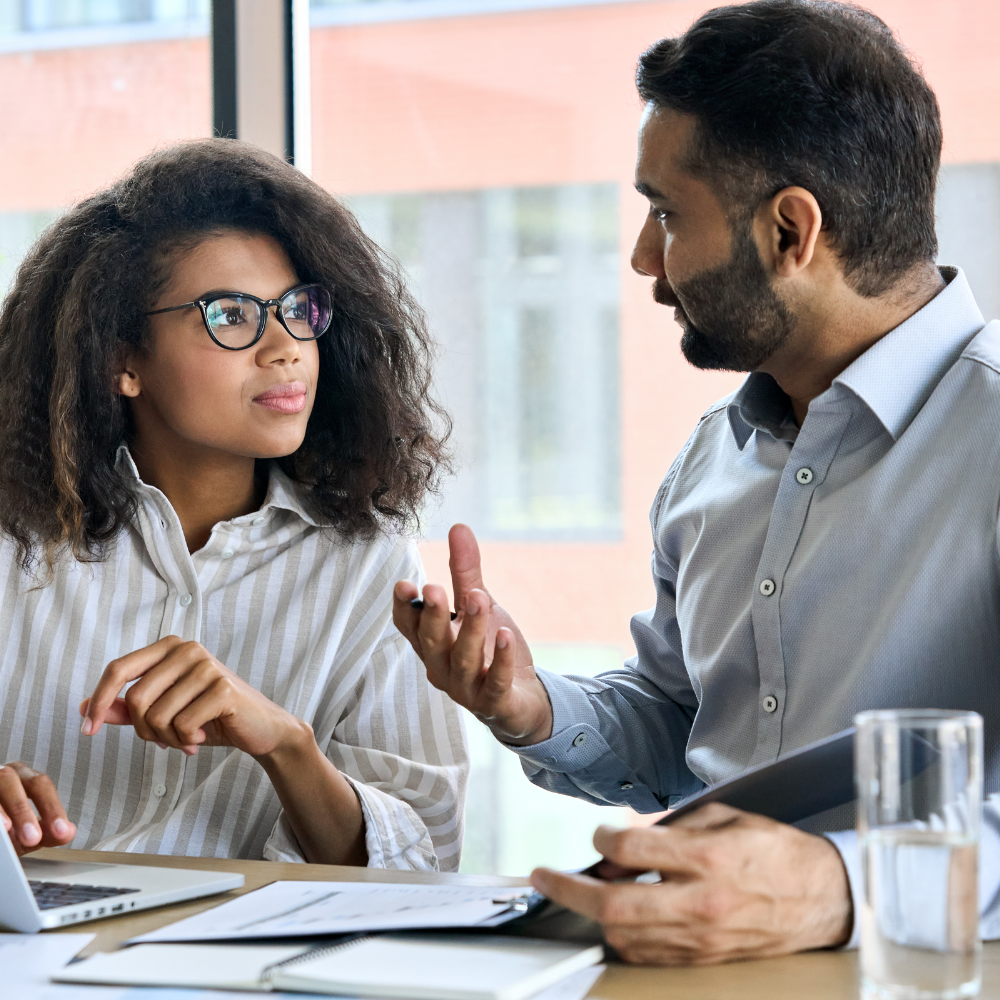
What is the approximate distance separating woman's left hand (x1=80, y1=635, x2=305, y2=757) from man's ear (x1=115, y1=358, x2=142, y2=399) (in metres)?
0.67

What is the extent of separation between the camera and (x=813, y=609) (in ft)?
4.56

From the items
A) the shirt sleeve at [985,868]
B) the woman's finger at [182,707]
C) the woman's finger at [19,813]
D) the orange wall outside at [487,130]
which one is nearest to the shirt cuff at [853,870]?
the shirt sleeve at [985,868]

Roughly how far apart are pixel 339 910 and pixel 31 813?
1.47 ft

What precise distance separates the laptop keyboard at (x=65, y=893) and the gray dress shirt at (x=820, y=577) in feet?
1.91

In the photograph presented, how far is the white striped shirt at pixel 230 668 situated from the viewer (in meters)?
1.64

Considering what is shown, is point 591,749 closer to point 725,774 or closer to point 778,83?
point 725,774

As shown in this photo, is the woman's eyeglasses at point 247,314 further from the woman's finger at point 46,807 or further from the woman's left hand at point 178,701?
the woman's finger at point 46,807

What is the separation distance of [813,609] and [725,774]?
0.25 metres

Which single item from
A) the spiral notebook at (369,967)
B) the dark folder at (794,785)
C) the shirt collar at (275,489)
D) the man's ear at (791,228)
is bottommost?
the spiral notebook at (369,967)

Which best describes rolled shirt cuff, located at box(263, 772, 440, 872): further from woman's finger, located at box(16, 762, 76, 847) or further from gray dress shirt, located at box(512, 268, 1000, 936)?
woman's finger, located at box(16, 762, 76, 847)

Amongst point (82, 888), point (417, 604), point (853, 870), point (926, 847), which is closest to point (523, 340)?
point (417, 604)

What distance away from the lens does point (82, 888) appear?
44.0 inches

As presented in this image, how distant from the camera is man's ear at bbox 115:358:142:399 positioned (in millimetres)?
1901

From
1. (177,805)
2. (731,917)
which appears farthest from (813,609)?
(177,805)
